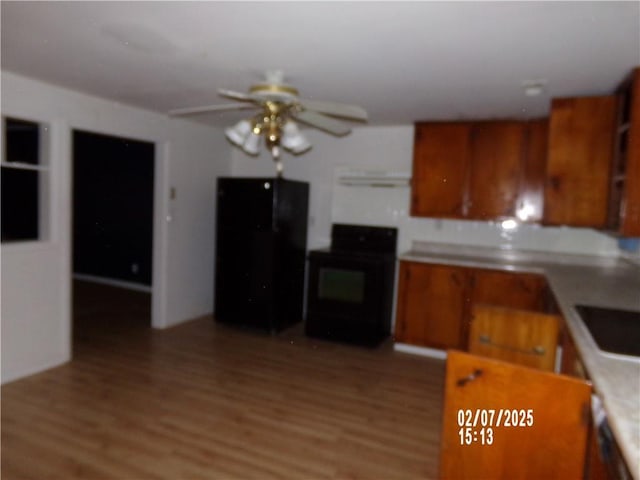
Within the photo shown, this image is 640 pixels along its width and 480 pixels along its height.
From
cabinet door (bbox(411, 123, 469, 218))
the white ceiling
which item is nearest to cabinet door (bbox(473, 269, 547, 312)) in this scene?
cabinet door (bbox(411, 123, 469, 218))

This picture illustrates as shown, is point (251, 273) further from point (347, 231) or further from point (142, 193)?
point (142, 193)

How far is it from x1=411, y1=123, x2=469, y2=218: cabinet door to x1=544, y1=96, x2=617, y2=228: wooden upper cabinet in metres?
1.01

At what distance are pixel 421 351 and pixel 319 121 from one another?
2.40 m

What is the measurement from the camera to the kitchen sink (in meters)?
1.52

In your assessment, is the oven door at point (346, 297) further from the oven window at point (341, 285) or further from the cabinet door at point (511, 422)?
the cabinet door at point (511, 422)

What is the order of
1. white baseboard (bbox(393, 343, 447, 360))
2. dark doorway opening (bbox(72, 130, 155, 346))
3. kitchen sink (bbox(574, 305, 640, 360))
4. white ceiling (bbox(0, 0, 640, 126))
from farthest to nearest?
dark doorway opening (bbox(72, 130, 155, 346))
white baseboard (bbox(393, 343, 447, 360))
white ceiling (bbox(0, 0, 640, 126))
kitchen sink (bbox(574, 305, 640, 360))

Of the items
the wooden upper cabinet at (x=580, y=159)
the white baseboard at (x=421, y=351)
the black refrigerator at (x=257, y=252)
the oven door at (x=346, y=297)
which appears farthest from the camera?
the black refrigerator at (x=257, y=252)

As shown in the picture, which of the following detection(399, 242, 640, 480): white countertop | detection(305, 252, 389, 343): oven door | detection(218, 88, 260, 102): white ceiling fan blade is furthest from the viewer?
detection(305, 252, 389, 343): oven door

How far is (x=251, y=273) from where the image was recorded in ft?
14.6

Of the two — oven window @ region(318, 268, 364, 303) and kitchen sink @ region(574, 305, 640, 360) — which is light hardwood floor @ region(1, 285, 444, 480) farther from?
kitchen sink @ region(574, 305, 640, 360)

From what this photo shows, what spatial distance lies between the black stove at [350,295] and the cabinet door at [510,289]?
870 mm

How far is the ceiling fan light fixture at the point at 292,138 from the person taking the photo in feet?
8.42

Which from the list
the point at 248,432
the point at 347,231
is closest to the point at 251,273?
the point at 347,231

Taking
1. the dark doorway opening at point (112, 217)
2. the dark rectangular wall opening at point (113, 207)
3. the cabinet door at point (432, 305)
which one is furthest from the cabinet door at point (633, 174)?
the dark rectangular wall opening at point (113, 207)
